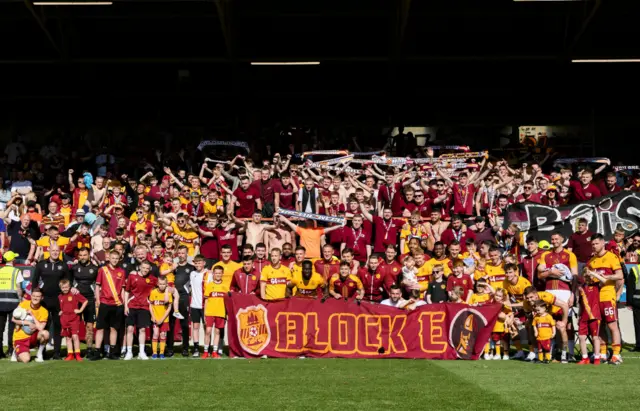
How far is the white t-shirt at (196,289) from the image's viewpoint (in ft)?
49.1

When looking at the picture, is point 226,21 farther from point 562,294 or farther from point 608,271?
point 608,271

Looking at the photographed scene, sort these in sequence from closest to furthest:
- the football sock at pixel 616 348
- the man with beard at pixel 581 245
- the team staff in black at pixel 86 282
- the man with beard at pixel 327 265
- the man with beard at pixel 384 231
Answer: the football sock at pixel 616 348 < the team staff in black at pixel 86 282 < the man with beard at pixel 327 265 < the man with beard at pixel 581 245 < the man with beard at pixel 384 231

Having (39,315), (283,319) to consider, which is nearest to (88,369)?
(39,315)

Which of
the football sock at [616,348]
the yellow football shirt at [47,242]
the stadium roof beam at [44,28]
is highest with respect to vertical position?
the stadium roof beam at [44,28]

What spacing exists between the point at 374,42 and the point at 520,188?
8201 mm

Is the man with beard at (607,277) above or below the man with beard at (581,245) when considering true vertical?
below

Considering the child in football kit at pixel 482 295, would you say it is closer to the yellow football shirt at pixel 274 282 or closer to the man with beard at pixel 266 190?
the yellow football shirt at pixel 274 282

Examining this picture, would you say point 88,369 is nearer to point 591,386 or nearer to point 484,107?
point 591,386

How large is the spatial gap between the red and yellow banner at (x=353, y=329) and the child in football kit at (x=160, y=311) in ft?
3.36

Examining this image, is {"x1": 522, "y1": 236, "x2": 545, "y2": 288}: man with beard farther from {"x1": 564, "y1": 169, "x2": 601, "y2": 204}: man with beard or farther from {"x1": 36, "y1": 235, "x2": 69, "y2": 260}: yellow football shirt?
{"x1": 36, "y1": 235, "x2": 69, "y2": 260}: yellow football shirt

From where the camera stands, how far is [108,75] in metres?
28.5

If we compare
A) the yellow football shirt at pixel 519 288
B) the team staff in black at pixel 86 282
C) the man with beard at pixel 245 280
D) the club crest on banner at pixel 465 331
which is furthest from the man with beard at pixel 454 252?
the team staff in black at pixel 86 282

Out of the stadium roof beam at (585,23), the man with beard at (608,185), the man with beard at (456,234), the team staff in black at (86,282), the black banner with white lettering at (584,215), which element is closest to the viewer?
the team staff in black at (86,282)

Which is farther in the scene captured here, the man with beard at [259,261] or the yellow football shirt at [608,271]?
the man with beard at [259,261]
